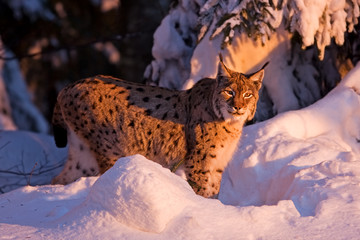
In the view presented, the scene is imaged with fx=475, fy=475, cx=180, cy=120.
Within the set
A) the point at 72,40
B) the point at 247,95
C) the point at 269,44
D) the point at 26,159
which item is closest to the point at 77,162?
the point at 26,159

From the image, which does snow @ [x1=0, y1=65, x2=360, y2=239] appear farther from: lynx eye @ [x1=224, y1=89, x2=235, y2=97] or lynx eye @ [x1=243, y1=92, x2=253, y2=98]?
lynx eye @ [x1=224, y1=89, x2=235, y2=97]

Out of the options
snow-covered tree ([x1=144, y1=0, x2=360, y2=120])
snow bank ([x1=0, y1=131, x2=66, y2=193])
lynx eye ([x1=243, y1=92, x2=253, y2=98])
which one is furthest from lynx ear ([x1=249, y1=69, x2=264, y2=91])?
snow bank ([x1=0, y1=131, x2=66, y2=193])

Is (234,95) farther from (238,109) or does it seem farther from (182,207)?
(182,207)

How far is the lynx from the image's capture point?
4387mm

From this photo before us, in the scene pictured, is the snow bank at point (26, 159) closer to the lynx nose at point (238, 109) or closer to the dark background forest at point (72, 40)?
the lynx nose at point (238, 109)

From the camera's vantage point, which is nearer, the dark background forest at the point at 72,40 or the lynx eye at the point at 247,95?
the lynx eye at the point at 247,95

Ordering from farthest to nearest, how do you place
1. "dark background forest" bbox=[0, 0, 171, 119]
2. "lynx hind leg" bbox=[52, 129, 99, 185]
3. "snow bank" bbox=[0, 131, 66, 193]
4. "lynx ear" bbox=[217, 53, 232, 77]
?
"dark background forest" bbox=[0, 0, 171, 119] < "snow bank" bbox=[0, 131, 66, 193] < "lynx hind leg" bbox=[52, 129, 99, 185] < "lynx ear" bbox=[217, 53, 232, 77]

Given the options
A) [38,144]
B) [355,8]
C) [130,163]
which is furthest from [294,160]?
[38,144]

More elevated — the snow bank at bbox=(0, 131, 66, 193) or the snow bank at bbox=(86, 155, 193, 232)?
the snow bank at bbox=(86, 155, 193, 232)

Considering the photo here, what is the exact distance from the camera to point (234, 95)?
424 centimetres

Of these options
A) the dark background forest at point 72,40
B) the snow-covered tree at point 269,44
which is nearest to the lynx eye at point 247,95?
the snow-covered tree at point 269,44

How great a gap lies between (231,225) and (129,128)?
2.04 meters

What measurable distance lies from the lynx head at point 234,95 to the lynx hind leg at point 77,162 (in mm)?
1510

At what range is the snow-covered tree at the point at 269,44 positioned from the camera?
5488 millimetres
